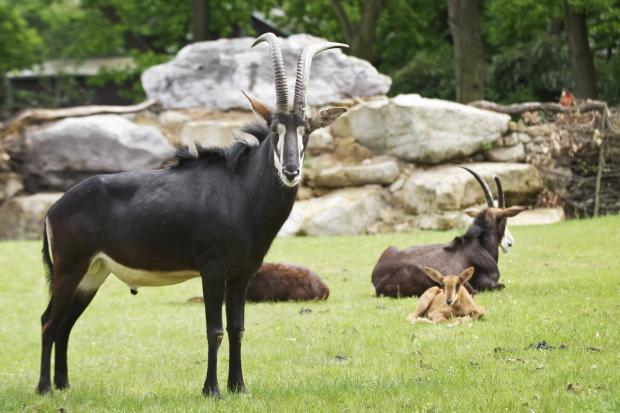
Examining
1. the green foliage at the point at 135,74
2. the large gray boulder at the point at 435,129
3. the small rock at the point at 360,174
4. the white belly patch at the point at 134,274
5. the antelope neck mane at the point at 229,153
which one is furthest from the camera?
the green foliage at the point at 135,74

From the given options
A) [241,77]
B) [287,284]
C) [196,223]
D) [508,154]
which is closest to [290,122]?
[196,223]

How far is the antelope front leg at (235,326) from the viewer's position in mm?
8289

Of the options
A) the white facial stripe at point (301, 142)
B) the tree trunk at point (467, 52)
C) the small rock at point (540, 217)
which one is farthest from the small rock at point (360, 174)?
the white facial stripe at point (301, 142)

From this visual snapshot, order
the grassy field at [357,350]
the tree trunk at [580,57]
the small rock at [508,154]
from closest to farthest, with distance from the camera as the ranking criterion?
1. the grassy field at [357,350]
2. the small rock at [508,154]
3. the tree trunk at [580,57]

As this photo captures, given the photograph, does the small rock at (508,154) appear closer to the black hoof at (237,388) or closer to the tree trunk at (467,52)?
the tree trunk at (467,52)

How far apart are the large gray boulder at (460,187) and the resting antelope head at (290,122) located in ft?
47.8

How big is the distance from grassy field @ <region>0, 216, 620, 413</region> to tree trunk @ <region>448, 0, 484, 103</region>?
11.6m

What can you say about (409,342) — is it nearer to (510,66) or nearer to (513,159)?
(513,159)

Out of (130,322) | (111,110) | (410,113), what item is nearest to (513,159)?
(410,113)

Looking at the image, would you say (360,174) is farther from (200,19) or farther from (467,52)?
(200,19)

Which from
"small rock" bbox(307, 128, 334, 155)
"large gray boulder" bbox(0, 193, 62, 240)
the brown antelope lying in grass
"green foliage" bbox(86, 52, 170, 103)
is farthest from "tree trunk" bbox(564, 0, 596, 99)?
"green foliage" bbox(86, 52, 170, 103)

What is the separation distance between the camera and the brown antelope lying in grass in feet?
37.6

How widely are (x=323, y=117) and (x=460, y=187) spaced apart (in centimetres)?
1474

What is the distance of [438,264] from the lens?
45.2 feet
